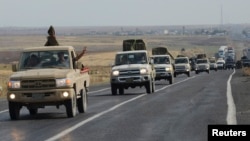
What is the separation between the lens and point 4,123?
732 inches

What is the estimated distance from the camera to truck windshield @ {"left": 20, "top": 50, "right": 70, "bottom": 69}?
20.2m

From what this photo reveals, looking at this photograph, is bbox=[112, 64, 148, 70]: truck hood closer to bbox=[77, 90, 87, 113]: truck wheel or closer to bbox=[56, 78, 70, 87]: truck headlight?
bbox=[77, 90, 87, 113]: truck wheel

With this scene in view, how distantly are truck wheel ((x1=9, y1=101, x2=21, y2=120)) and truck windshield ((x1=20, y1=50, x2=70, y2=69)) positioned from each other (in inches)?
51.9

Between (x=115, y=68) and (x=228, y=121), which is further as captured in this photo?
(x=115, y=68)

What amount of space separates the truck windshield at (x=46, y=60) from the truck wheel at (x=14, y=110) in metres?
1.32

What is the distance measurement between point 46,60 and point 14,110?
1753 mm

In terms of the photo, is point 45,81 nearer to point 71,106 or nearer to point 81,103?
point 71,106

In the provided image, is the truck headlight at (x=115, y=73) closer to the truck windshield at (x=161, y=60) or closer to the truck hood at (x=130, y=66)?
the truck hood at (x=130, y=66)

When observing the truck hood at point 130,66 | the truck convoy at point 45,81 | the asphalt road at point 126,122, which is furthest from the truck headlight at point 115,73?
the truck convoy at point 45,81

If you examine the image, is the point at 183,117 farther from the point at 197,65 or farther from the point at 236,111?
the point at 197,65

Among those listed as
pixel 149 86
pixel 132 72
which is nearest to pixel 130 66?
pixel 132 72

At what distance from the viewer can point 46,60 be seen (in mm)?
20219

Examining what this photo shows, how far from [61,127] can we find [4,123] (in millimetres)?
2436

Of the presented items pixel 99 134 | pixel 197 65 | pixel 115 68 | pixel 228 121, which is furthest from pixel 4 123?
pixel 197 65
